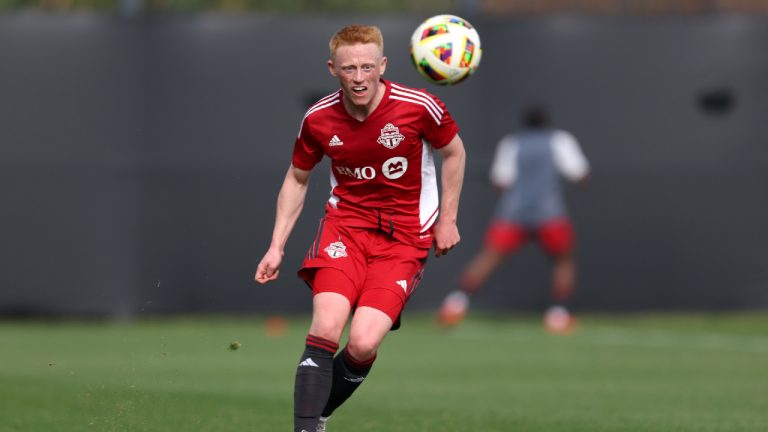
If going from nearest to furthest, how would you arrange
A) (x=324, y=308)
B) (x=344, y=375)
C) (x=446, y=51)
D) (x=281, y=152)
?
(x=324, y=308) → (x=344, y=375) → (x=446, y=51) → (x=281, y=152)

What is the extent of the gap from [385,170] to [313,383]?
3.85 ft

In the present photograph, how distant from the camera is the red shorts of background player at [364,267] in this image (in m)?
7.07

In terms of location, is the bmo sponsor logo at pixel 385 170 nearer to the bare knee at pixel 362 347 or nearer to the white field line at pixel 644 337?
the bare knee at pixel 362 347

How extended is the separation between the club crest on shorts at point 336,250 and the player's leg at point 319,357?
20 cm

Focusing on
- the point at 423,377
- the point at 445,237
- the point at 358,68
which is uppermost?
the point at 358,68

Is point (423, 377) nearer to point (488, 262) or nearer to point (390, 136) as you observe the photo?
point (488, 262)

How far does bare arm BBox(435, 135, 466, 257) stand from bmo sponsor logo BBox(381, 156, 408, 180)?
8.4 inches

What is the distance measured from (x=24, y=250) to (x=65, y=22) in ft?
8.77

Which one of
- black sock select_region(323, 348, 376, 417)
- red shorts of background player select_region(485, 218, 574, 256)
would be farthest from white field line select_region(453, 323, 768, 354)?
black sock select_region(323, 348, 376, 417)

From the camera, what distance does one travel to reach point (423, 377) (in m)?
11.8

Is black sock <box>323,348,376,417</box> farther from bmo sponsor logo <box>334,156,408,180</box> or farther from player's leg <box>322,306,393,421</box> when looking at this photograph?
bmo sponsor logo <box>334,156,408,180</box>

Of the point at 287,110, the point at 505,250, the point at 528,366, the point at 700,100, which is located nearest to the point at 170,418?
the point at 528,366

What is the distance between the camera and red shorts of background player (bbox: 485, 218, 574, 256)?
16094 mm

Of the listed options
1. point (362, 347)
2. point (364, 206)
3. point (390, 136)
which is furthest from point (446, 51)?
point (362, 347)
